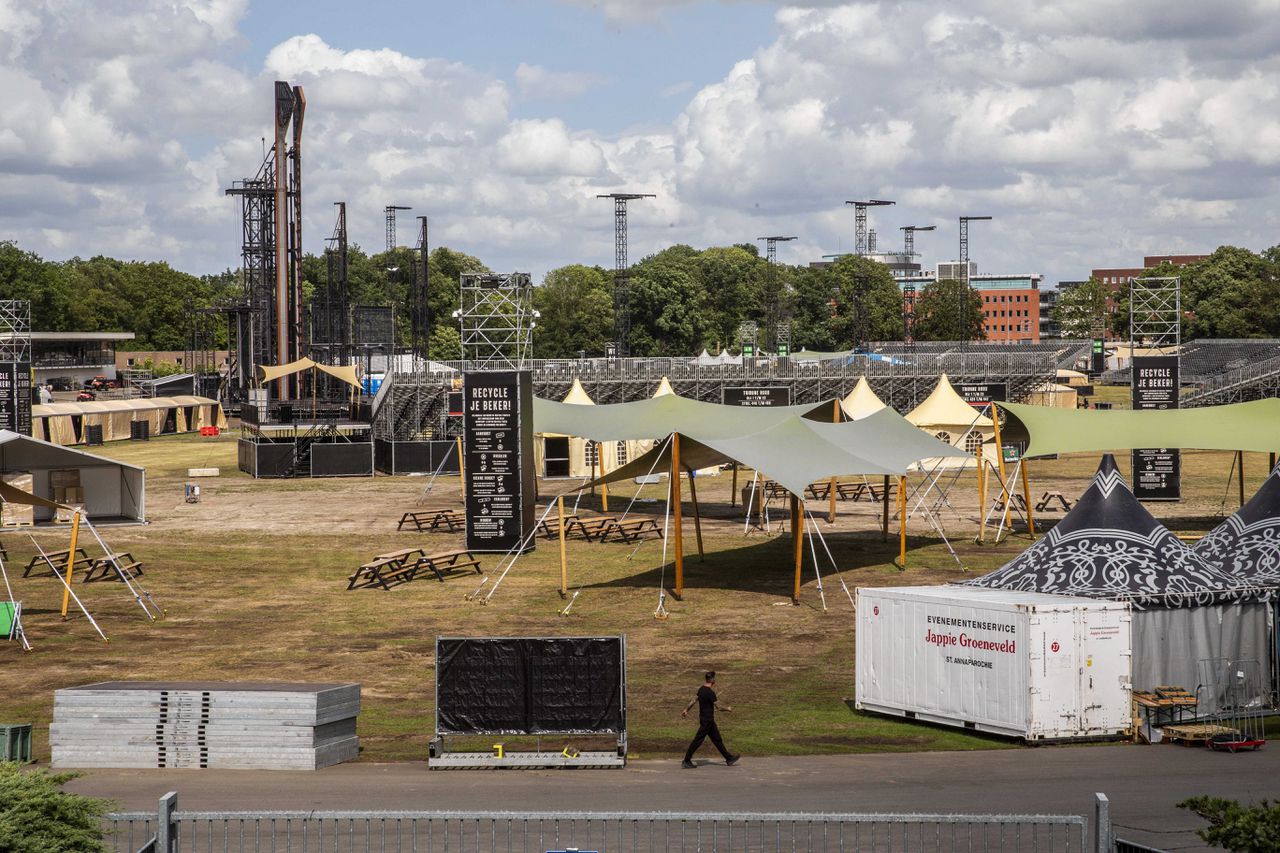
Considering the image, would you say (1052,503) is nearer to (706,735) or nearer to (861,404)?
(861,404)

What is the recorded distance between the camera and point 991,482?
50.6 meters

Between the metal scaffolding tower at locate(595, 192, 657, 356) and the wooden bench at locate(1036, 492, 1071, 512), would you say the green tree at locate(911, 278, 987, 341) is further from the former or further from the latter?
the wooden bench at locate(1036, 492, 1071, 512)

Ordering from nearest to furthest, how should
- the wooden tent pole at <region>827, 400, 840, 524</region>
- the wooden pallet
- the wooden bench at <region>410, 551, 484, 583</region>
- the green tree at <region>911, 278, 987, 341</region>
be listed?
the wooden pallet
the wooden bench at <region>410, 551, 484, 583</region>
the wooden tent pole at <region>827, 400, 840, 524</region>
the green tree at <region>911, 278, 987, 341</region>

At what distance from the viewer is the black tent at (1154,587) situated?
17938 millimetres

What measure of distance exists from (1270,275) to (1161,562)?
12424 cm

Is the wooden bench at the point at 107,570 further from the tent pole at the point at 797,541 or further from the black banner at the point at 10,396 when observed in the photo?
the black banner at the point at 10,396

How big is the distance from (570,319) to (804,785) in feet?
434

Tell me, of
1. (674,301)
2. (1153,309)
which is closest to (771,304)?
(674,301)

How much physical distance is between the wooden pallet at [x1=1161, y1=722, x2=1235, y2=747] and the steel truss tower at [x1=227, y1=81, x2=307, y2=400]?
6709 centimetres

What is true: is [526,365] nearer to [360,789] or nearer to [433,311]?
[360,789]

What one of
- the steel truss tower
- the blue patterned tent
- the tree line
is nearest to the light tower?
the tree line

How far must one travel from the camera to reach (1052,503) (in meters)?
42.9

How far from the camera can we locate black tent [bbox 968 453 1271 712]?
17938 millimetres

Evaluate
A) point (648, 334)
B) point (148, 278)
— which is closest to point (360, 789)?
point (648, 334)
